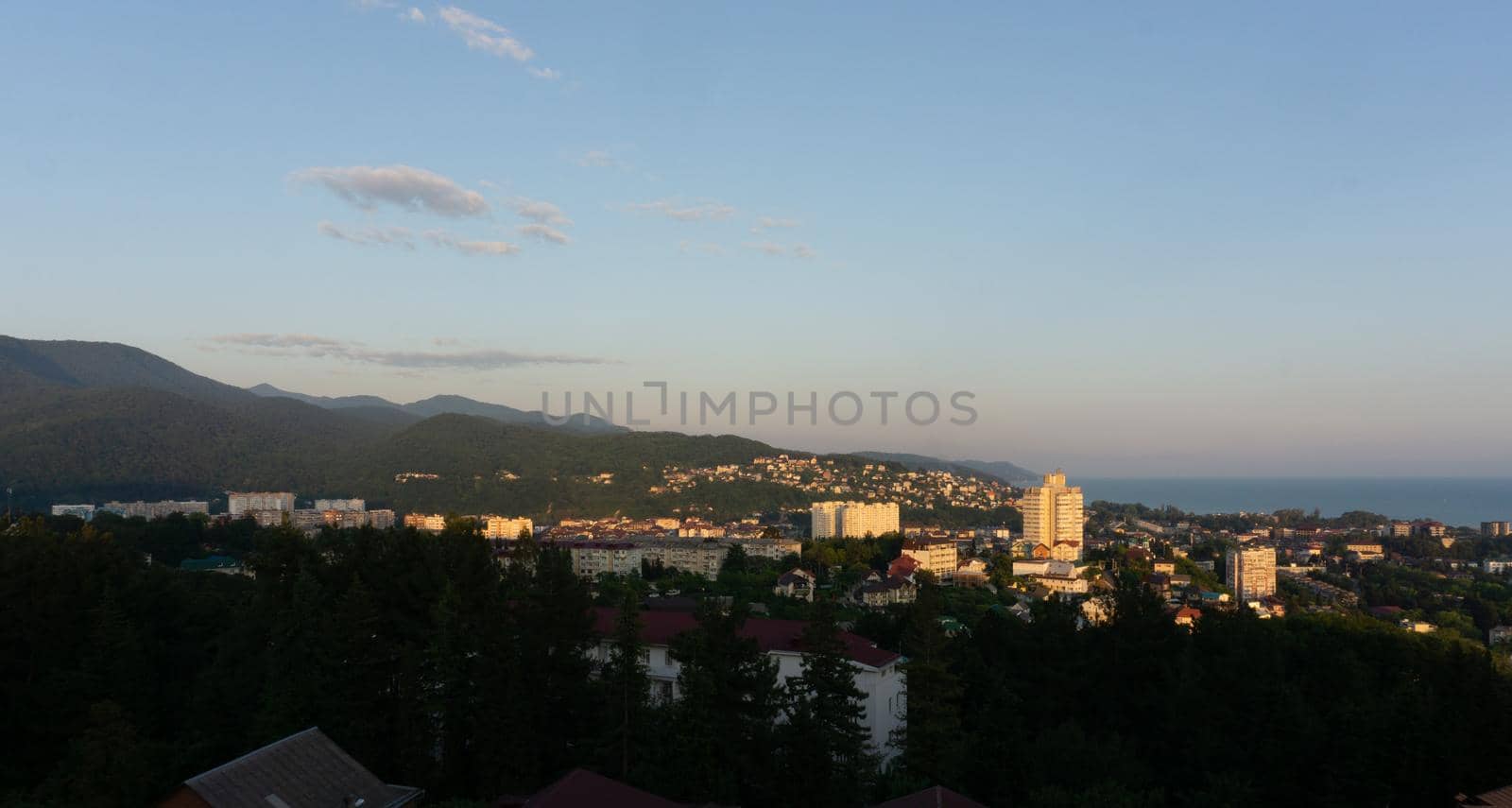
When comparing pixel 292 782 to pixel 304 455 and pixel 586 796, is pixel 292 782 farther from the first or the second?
pixel 304 455

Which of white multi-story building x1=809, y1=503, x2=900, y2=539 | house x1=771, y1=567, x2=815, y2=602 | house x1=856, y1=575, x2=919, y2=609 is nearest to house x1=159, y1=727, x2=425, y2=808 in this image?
house x1=771, y1=567, x2=815, y2=602

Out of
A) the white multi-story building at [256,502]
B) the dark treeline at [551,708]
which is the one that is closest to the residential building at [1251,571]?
the dark treeline at [551,708]

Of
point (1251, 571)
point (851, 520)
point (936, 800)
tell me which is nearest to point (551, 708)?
point (936, 800)

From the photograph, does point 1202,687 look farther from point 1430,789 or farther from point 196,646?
point 196,646

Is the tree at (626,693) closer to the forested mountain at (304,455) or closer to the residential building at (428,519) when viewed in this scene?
the residential building at (428,519)

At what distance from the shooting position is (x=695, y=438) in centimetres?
13938

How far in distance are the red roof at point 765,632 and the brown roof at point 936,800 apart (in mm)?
5437

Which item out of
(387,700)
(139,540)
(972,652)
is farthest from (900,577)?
(387,700)

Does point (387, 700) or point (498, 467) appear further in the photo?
point (498, 467)

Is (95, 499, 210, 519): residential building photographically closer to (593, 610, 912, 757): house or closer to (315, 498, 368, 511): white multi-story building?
(315, 498, 368, 511): white multi-story building

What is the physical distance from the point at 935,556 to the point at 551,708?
1800 inches

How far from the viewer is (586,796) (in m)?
8.46

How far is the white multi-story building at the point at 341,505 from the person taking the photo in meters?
89.8

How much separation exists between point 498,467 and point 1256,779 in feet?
346
